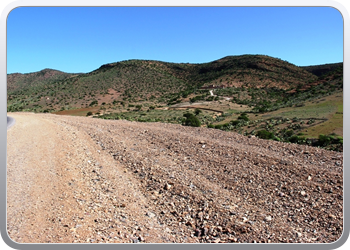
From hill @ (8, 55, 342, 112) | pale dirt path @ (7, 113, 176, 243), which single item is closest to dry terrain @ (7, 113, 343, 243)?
pale dirt path @ (7, 113, 176, 243)

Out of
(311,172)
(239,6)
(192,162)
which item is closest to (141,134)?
(192,162)

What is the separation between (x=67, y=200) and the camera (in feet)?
13.8

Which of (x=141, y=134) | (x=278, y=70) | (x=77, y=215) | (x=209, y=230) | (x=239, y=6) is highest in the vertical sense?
(x=278, y=70)

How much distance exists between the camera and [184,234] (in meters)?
3.90

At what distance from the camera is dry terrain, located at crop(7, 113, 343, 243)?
3637 millimetres

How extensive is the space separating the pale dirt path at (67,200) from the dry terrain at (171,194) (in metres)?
0.02

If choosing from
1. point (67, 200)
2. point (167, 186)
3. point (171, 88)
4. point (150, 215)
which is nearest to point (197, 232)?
point (150, 215)

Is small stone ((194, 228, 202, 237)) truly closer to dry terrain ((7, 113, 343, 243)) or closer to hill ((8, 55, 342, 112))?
dry terrain ((7, 113, 343, 243))

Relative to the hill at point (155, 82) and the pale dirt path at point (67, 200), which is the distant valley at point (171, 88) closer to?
the hill at point (155, 82)

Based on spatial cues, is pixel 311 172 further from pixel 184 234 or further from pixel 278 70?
pixel 278 70

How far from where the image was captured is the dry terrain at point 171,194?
364 cm

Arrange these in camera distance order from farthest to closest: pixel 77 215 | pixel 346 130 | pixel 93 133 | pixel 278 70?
pixel 278 70, pixel 93 133, pixel 77 215, pixel 346 130

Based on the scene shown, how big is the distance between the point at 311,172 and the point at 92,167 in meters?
5.27

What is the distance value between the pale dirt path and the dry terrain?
2 cm
